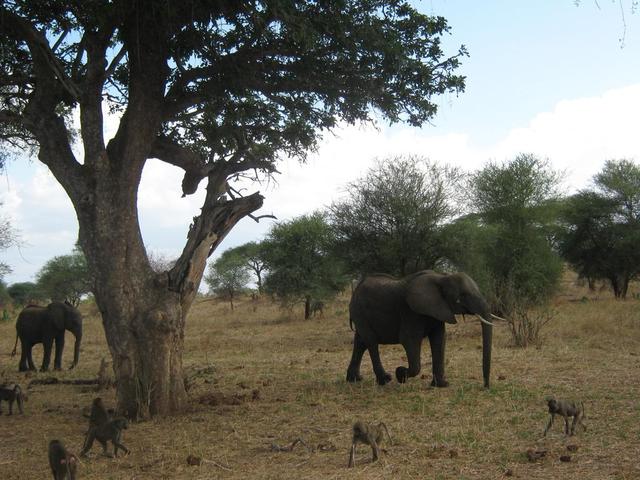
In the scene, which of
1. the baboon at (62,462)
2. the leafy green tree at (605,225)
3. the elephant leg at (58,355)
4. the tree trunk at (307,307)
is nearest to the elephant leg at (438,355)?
the baboon at (62,462)

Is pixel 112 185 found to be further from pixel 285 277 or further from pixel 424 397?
pixel 285 277

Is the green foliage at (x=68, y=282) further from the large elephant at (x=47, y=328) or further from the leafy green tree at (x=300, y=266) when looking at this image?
the large elephant at (x=47, y=328)

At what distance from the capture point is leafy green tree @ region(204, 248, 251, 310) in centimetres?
5125

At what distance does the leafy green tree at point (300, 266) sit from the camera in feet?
105

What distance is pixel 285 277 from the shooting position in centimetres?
3219

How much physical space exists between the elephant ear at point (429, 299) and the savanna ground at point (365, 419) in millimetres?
1178

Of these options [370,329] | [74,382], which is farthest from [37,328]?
[370,329]

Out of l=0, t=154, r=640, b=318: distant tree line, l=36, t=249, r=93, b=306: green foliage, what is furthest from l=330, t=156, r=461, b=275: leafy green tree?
l=36, t=249, r=93, b=306: green foliage

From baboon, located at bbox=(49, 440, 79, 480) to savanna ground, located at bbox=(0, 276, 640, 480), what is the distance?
848mm

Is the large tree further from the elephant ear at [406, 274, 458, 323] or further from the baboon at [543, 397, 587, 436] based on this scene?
the baboon at [543, 397, 587, 436]

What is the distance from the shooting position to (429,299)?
11.1 m

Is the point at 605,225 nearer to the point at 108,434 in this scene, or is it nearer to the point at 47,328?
the point at 47,328

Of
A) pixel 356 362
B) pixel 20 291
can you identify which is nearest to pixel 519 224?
pixel 356 362

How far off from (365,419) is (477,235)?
15.7 metres
